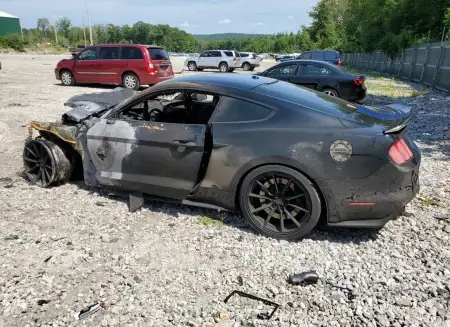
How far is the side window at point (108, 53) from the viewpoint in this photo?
14.6m

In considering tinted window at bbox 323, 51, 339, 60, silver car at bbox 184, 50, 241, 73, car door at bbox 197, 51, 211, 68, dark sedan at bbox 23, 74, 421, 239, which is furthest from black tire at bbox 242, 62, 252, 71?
dark sedan at bbox 23, 74, 421, 239

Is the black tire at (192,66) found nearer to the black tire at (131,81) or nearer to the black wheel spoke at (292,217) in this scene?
the black tire at (131,81)

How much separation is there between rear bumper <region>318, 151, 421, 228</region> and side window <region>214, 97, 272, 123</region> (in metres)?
0.86

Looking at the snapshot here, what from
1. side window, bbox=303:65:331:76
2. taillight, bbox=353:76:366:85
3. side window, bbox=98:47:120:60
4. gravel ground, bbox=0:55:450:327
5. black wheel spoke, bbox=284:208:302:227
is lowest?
gravel ground, bbox=0:55:450:327

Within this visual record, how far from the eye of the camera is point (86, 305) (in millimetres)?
2766

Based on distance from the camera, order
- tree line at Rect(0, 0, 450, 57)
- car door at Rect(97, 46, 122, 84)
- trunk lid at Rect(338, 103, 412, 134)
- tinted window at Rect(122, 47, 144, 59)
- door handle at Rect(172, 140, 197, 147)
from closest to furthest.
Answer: trunk lid at Rect(338, 103, 412, 134) → door handle at Rect(172, 140, 197, 147) → tinted window at Rect(122, 47, 144, 59) → car door at Rect(97, 46, 122, 84) → tree line at Rect(0, 0, 450, 57)

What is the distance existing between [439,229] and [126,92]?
4314 millimetres

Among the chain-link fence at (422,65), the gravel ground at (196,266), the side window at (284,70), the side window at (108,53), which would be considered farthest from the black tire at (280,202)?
the chain-link fence at (422,65)

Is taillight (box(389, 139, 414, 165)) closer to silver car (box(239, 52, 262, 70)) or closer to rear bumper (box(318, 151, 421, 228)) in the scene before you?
rear bumper (box(318, 151, 421, 228))

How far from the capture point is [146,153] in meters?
3.90

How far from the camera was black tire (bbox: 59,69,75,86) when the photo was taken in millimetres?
15609

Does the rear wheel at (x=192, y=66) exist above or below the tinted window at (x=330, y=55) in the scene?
below

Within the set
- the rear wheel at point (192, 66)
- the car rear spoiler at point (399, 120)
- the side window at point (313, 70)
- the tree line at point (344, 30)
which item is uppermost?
the tree line at point (344, 30)

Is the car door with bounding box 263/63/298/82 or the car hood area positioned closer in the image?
the car hood area
